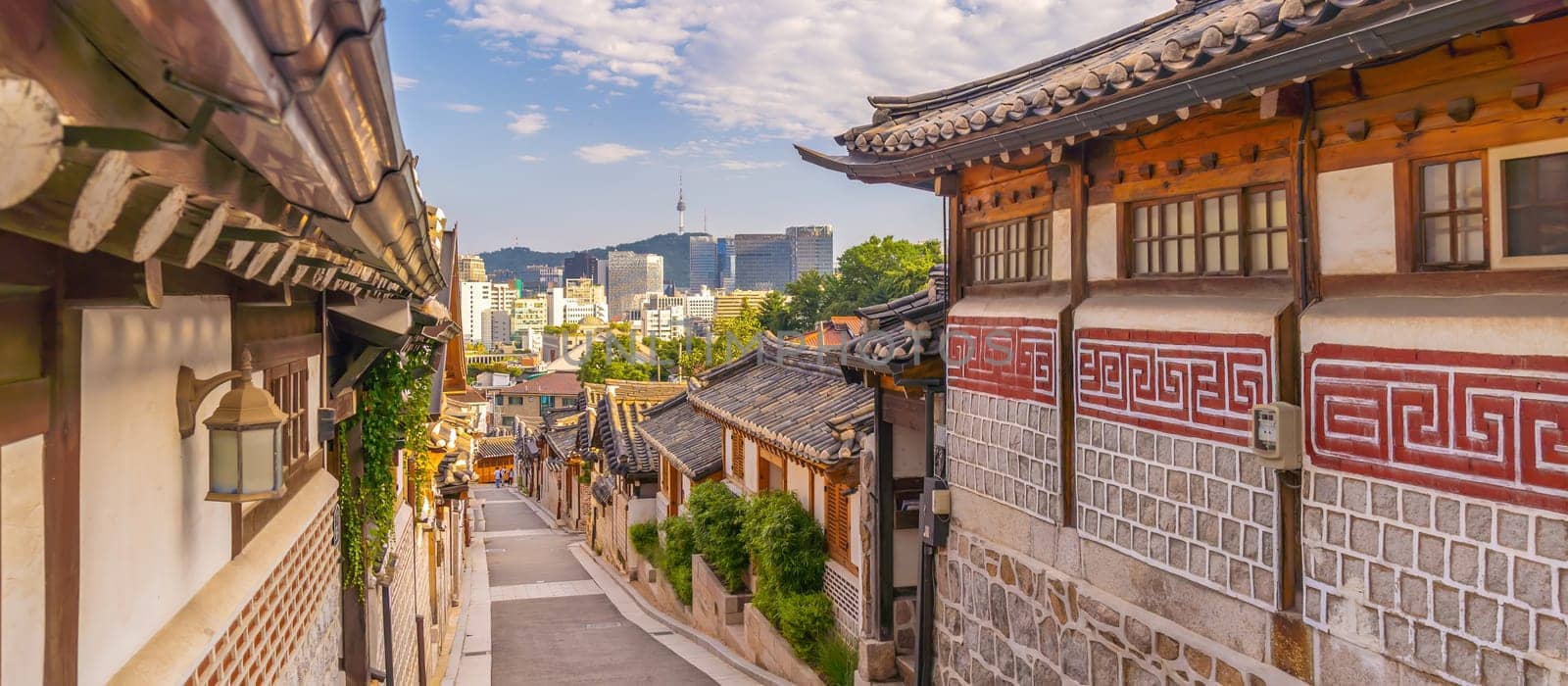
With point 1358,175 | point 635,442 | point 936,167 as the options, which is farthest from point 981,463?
point 635,442

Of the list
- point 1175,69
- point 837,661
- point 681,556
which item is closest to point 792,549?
point 837,661

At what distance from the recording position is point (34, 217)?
176 centimetres

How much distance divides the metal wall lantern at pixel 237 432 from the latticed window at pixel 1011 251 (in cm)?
583

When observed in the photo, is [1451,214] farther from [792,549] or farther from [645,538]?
[645,538]

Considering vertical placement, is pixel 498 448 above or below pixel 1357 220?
below

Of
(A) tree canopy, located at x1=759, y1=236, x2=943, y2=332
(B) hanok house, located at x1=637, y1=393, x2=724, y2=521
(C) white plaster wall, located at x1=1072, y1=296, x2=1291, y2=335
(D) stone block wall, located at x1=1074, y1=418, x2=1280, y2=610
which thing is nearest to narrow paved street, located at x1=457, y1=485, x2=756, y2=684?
(B) hanok house, located at x1=637, y1=393, x2=724, y2=521

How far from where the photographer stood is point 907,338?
9867 millimetres

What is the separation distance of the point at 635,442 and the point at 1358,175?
2511cm

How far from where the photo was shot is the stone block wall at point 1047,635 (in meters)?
6.30

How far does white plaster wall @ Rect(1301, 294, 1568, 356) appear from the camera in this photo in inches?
167

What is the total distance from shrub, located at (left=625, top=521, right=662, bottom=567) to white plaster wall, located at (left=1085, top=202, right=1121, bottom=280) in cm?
1894

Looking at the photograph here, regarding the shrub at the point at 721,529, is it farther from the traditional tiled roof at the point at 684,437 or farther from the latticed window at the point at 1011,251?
the latticed window at the point at 1011,251

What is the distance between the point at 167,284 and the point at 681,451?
1939cm

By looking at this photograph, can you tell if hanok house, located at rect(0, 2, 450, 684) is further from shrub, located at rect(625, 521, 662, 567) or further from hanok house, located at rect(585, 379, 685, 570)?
hanok house, located at rect(585, 379, 685, 570)
